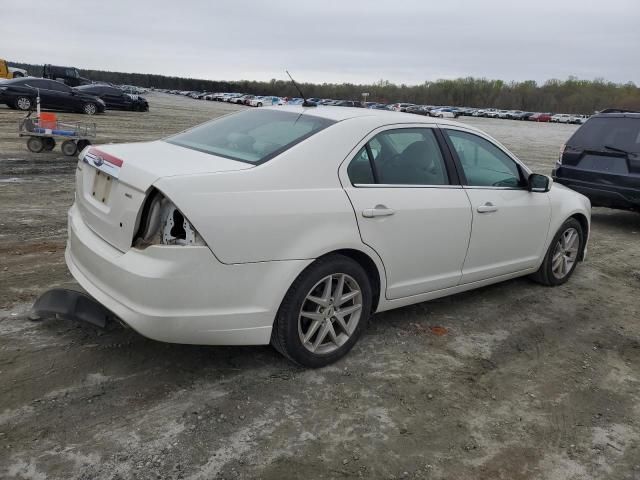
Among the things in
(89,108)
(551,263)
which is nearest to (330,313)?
(551,263)

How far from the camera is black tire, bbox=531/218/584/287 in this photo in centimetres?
536

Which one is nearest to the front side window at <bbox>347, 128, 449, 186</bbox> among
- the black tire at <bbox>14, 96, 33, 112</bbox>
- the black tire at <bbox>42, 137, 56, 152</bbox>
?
the black tire at <bbox>42, 137, 56, 152</bbox>

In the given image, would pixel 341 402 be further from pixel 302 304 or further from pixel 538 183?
pixel 538 183

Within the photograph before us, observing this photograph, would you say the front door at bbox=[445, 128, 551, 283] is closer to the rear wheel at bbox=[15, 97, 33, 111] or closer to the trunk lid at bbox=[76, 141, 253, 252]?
the trunk lid at bbox=[76, 141, 253, 252]

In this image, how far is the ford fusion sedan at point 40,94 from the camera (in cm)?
2414

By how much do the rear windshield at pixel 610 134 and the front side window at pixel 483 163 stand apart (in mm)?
4167

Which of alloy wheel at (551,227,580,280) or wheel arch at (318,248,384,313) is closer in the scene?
wheel arch at (318,248,384,313)

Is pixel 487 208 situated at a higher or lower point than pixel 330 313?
higher

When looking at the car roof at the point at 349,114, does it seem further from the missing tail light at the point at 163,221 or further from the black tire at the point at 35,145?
the black tire at the point at 35,145

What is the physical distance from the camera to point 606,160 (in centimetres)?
824

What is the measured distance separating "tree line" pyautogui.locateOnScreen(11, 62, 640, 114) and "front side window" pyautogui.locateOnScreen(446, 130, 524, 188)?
110991 mm

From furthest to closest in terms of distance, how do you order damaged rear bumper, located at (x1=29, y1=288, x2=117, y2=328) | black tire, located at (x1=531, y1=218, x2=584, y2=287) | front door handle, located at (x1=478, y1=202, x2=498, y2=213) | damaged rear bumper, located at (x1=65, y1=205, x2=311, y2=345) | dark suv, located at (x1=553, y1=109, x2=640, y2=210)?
dark suv, located at (x1=553, y1=109, x2=640, y2=210), black tire, located at (x1=531, y1=218, x2=584, y2=287), front door handle, located at (x1=478, y1=202, x2=498, y2=213), damaged rear bumper, located at (x1=29, y1=288, x2=117, y2=328), damaged rear bumper, located at (x1=65, y1=205, x2=311, y2=345)

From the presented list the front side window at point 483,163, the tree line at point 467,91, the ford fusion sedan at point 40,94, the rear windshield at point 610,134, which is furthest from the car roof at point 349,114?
the tree line at point 467,91

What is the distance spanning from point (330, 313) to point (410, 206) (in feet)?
3.01
